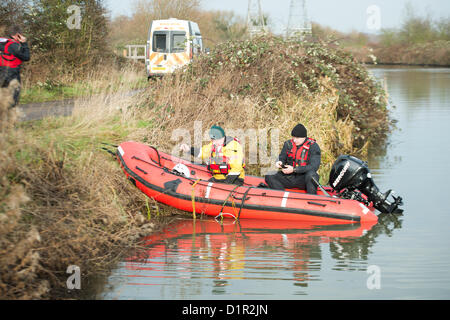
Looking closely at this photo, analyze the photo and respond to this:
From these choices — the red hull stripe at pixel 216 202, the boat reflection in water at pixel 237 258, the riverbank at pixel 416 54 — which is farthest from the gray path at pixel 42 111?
the riverbank at pixel 416 54

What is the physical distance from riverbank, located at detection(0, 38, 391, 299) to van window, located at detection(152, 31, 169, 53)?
6.31 metres

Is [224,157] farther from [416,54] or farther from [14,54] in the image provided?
[416,54]

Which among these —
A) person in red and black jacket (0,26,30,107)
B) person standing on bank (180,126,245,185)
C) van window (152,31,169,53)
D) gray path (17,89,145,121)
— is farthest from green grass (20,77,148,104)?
person standing on bank (180,126,245,185)

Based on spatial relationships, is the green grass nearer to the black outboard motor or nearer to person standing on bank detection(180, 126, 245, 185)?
person standing on bank detection(180, 126, 245, 185)

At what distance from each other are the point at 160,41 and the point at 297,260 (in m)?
13.8

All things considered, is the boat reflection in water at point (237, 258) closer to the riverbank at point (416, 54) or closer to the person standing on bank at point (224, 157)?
the person standing on bank at point (224, 157)

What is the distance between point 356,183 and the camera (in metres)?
8.11

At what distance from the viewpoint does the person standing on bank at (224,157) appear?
8.14 m

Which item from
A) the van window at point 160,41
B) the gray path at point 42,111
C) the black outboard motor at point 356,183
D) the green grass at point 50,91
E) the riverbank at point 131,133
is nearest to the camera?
the riverbank at point 131,133

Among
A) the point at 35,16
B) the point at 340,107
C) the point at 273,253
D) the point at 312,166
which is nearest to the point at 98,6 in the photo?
the point at 35,16

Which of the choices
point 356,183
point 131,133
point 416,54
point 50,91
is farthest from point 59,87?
point 416,54

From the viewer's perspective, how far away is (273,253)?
6.66m

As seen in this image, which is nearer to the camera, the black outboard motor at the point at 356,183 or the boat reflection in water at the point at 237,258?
the boat reflection in water at the point at 237,258

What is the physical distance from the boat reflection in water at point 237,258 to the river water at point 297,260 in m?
0.01
